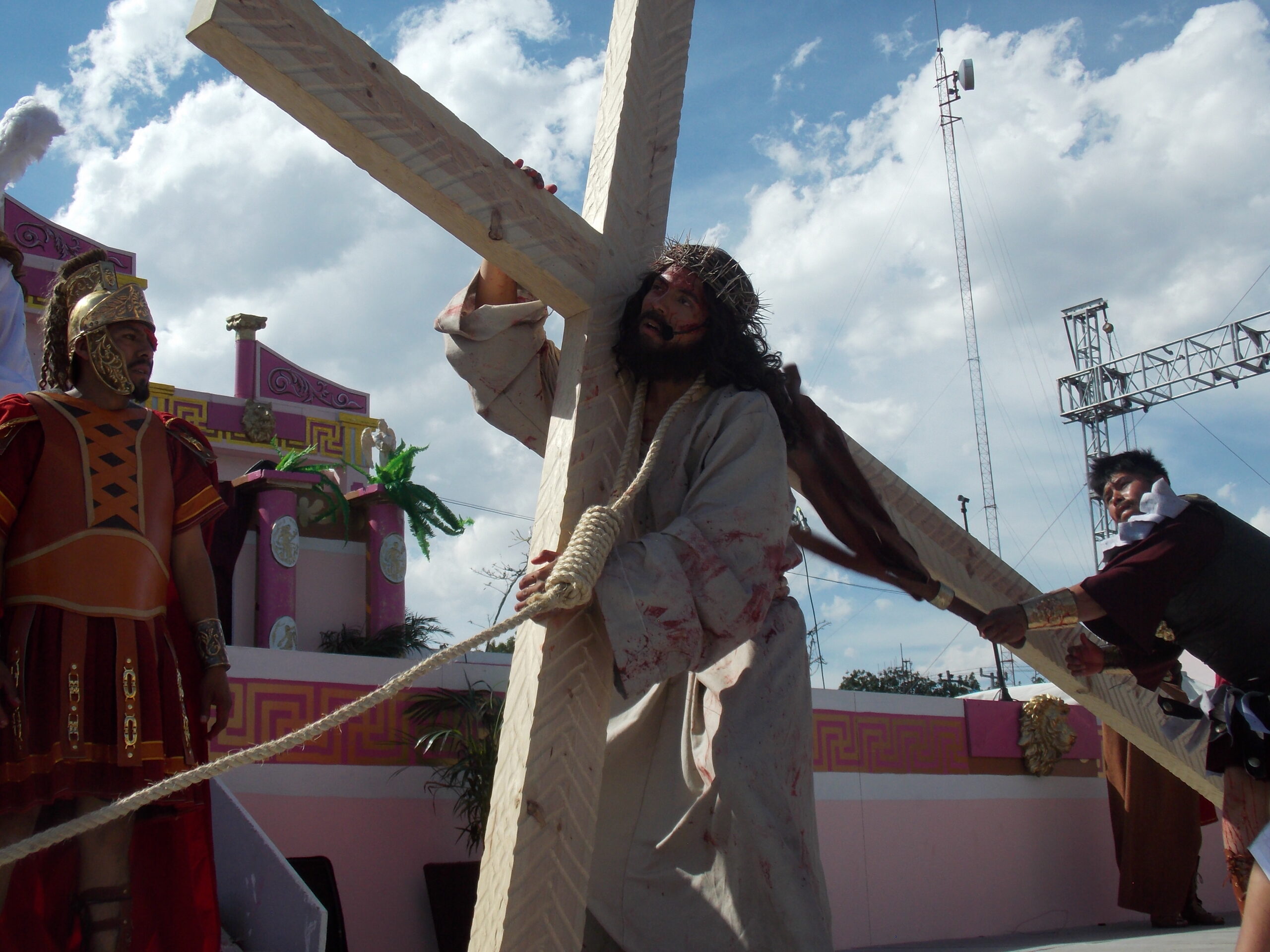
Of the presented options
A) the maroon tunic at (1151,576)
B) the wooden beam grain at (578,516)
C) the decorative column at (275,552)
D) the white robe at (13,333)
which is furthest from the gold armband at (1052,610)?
the decorative column at (275,552)

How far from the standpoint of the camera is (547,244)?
81.0 inches

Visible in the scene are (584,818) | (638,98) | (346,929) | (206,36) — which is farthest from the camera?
(346,929)

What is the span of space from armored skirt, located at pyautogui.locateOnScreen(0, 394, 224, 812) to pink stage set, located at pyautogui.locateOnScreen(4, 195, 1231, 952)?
76cm

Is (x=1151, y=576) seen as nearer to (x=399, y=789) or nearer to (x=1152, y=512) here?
(x=1152, y=512)

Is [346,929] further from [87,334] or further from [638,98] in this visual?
[638,98]

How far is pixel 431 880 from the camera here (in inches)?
157

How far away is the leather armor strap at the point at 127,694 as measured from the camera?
2.16 meters

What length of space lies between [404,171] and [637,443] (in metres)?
0.65

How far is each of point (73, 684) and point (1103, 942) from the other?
4.83 metres

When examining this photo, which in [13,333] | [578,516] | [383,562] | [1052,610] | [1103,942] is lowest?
[1103,942]

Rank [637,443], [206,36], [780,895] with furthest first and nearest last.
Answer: [637,443] < [780,895] < [206,36]

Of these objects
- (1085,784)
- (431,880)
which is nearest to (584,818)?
(431,880)

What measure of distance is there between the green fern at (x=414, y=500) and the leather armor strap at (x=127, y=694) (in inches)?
242

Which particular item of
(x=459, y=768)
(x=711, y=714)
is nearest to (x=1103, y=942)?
(x=459, y=768)
